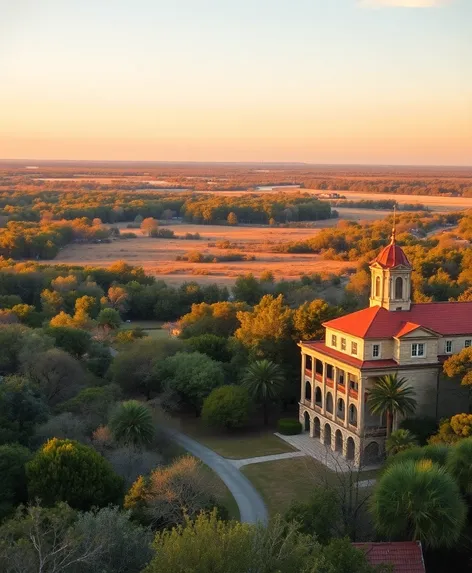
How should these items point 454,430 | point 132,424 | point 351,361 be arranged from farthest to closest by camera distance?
1. point 351,361
2. point 132,424
3. point 454,430

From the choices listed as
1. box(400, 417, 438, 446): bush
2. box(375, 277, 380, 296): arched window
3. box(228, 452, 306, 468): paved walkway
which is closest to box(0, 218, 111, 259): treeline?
box(228, 452, 306, 468): paved walkway

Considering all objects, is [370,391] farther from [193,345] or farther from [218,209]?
[218,209]

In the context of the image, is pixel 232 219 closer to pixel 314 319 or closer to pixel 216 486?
pixel 314 319

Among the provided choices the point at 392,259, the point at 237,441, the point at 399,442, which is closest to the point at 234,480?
the point at 237,441

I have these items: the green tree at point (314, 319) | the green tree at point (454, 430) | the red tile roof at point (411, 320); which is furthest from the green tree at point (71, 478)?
the green tree at point (314, 319)

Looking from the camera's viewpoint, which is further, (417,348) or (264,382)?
(264,382)

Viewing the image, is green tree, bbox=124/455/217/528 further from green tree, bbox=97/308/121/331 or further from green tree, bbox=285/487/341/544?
green tree, bbox=97/308/121/331

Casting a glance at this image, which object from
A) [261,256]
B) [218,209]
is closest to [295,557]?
[261,256]
